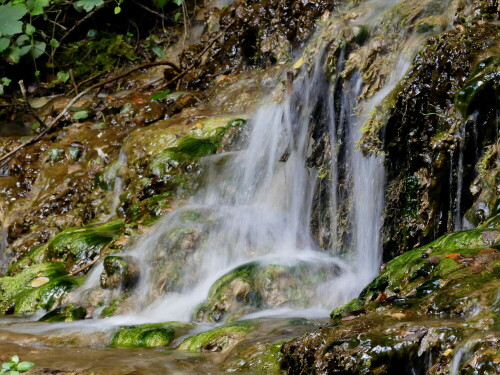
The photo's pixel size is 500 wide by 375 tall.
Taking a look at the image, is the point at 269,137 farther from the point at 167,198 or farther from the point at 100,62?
the point at 100,62

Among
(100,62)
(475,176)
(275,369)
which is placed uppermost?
(100,62)

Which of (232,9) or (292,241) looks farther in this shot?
(232,9)

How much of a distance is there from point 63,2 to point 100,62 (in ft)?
4.18

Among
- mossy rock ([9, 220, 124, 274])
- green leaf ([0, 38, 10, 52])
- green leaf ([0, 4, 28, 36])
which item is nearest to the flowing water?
mossy rock ([9, 220, 124, 274])

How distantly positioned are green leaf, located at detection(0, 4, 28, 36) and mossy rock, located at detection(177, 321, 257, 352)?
7.42 meters

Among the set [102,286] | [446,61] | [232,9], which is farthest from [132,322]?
[232,9]

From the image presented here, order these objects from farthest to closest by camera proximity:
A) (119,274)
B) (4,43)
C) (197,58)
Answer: (4,43)
(197,58)
(119,274)

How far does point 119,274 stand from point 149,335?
1.44m

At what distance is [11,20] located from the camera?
9.85 metres

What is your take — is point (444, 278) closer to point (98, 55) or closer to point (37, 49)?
point (37, 49)

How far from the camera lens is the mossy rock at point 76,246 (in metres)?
6.38

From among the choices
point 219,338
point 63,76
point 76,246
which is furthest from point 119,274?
point 63,76

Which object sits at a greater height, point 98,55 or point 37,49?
point 98,55

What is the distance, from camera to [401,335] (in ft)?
8.63
